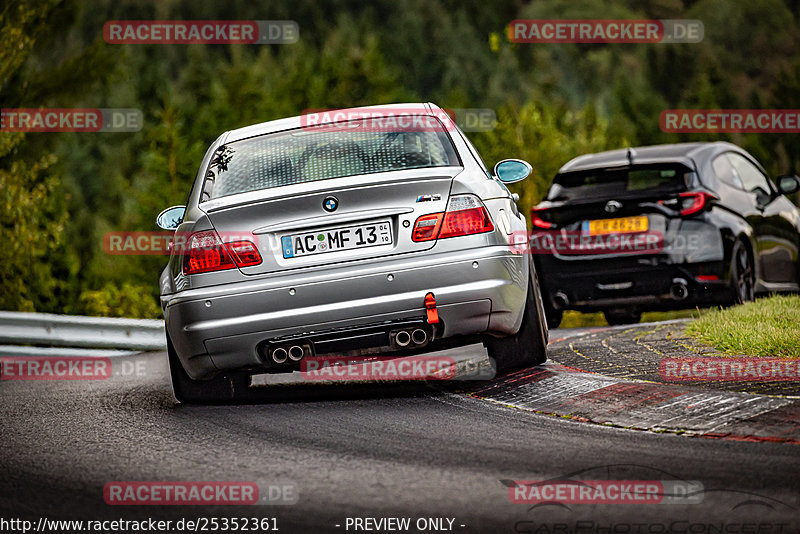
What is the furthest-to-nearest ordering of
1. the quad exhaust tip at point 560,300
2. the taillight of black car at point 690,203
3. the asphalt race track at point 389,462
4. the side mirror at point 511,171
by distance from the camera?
the quad exhaust tip at point 560,300 < the taillight of black car at point 690,203 < the side mirror at point 511,171 < the asphalt race track at point 389,462

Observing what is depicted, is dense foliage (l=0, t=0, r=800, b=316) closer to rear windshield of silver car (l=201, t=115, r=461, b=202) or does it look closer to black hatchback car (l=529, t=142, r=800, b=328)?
black hatchback car (l=529, t=142, r=800, b=328)

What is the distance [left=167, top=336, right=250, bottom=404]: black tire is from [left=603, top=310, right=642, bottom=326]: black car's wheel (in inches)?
254

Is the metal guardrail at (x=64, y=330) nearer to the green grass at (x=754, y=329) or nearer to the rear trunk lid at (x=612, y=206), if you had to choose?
the rear trunk lid at (x=612, y=206)

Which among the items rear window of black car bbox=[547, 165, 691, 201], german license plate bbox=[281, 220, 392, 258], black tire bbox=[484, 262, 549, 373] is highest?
rear window of black car bbox=[547, 165, 691, 201]

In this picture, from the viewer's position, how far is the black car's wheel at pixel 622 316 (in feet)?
42.4

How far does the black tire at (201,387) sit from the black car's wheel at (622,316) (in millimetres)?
6461

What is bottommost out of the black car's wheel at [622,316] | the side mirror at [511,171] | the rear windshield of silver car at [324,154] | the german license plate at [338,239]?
the black car's wheel at [622,316]

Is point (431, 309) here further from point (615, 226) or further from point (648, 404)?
point (615, 226)

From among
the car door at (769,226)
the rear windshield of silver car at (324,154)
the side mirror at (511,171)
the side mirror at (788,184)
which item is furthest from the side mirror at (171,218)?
the side mirror at (788,184)

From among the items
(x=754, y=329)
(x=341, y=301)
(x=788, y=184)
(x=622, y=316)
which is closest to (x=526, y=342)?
(x=341, y=301)

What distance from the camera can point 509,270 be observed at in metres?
6.74

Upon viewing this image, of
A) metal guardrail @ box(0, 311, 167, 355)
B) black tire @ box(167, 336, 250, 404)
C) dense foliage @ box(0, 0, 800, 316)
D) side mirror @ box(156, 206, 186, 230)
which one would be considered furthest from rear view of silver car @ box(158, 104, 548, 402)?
dense foliage @ box(0, 0, 800, 316)

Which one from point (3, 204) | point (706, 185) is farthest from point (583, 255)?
point (3, 204)

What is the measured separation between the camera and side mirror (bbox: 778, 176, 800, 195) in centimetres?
1209
